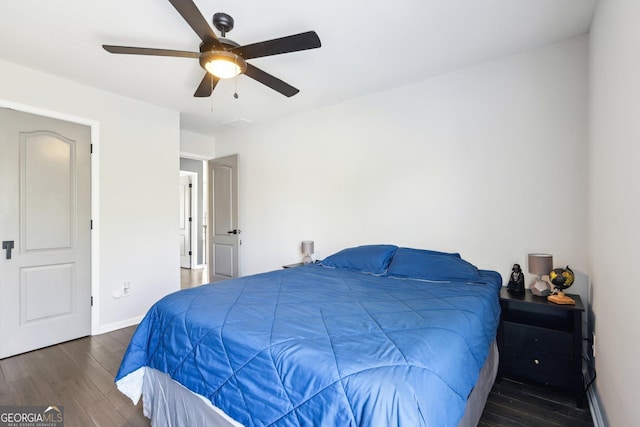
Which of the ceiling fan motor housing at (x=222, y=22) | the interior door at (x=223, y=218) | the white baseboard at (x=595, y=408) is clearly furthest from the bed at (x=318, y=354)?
the interior door at (x=223, y=218)

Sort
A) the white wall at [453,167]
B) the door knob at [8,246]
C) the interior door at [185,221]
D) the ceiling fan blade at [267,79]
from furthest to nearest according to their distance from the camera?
the interior door at [185,221] → the door knob at [8,246] → the white wall at [453,167] → the ceiling fan blade at [267,79]

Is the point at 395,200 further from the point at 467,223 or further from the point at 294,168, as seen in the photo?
the point at 294,168

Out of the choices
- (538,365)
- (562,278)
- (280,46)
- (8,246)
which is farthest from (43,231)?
(562,278)

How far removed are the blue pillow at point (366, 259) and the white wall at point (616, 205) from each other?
1.50 meters

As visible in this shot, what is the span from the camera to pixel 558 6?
78.3 inches

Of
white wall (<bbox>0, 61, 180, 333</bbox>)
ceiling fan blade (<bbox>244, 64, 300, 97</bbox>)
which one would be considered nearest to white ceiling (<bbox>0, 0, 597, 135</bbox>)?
white wall (<bbox>0, 61, 180, 333</bbox>)

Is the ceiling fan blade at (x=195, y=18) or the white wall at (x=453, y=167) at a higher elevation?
the ceiling fan blade at (x=195, y=18)

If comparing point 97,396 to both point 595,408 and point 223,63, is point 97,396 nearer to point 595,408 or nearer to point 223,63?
point 223,63

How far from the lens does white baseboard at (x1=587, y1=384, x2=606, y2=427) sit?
1.71 m

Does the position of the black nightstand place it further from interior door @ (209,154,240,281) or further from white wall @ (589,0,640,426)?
interior door @ (209,154,240,281)

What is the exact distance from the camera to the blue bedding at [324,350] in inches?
40.4

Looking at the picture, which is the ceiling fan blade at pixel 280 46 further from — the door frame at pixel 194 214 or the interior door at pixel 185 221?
the interior door at pixel 185 221

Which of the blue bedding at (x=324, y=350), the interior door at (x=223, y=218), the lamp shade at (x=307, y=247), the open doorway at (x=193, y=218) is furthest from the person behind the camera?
the open doorway at (x=193, y=218)

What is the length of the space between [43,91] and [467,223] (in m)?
4.28
